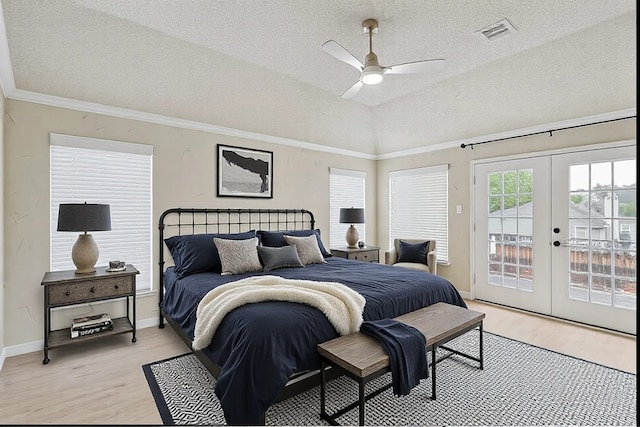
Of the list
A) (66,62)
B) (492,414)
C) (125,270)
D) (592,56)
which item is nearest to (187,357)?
(125,270)

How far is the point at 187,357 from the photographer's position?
295 cm

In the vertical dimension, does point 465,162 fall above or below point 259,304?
above

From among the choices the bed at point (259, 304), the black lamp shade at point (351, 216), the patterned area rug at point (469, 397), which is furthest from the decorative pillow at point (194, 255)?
the black lamp shade at point (351, 216)

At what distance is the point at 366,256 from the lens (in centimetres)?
515

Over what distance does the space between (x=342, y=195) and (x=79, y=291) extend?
3.80m

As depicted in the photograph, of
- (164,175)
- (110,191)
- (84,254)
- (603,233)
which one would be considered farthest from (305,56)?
(603,233)

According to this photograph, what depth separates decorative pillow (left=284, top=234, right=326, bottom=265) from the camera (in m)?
3.91

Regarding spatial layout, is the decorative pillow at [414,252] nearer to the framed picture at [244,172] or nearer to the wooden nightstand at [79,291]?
the framed picture at [244,172]

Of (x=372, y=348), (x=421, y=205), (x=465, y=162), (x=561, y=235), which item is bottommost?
(x=372, y=348)

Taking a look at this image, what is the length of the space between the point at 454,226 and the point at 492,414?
10.6ft

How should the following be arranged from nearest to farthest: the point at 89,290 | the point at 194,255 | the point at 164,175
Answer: the point at 89,290 < the point at 194,255 < the point at 164,175

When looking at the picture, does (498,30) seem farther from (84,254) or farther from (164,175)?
(84,254)

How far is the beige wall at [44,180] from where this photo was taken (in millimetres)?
3000

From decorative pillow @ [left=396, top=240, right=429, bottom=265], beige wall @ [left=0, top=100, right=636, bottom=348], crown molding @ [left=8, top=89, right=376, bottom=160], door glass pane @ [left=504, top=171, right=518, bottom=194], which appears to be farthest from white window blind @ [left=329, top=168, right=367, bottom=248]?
door glass pane @ [left=504, top=171, right=518, bottom=194]
